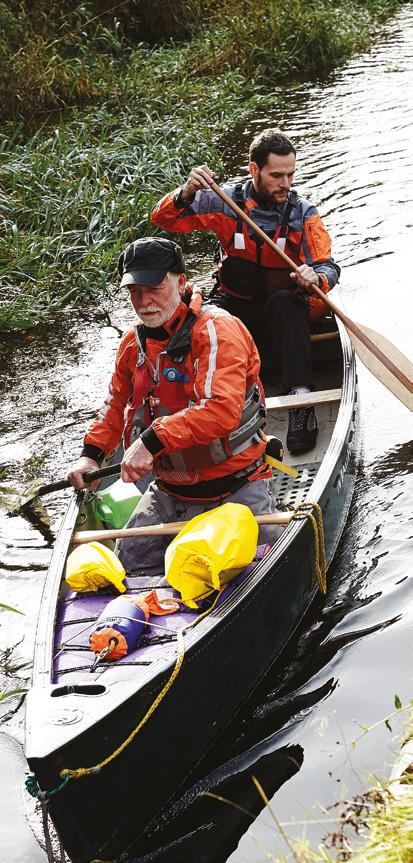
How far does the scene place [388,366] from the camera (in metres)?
6.06

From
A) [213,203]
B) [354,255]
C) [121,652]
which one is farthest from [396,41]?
[121,652]

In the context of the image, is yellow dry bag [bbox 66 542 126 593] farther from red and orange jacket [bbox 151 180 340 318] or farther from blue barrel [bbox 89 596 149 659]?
red and orange jacket [bbox 151 180 340 318]

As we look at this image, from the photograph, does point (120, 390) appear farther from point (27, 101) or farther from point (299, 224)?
point (27, 101)

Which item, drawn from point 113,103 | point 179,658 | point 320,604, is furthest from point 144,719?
point 113,103

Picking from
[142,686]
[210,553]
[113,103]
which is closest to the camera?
[142,686]

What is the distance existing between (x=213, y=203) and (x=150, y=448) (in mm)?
2332

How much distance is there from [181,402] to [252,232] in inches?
74.1

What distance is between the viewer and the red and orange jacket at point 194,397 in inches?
171

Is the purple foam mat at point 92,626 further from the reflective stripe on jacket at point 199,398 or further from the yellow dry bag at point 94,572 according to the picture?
the reflective stripe on jacket at point 199,398

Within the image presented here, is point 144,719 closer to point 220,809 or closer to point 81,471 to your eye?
point 220,809

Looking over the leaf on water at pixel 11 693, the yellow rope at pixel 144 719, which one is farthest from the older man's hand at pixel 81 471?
the yellow rope at pixel 144 719

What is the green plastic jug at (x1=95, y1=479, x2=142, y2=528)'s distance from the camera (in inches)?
203

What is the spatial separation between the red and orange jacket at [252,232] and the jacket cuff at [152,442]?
6.45 ft

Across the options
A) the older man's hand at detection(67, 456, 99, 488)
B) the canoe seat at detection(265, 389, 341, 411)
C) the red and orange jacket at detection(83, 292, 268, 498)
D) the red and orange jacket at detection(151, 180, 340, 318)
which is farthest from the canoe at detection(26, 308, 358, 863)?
the red and orange jacket at detection(151, 180, 340, 318)
